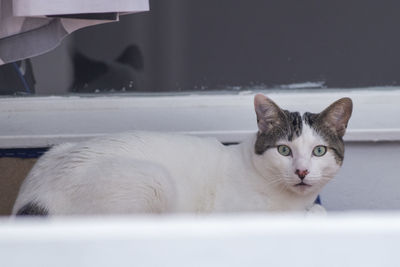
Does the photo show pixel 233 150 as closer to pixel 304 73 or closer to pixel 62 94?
pixel 304 73

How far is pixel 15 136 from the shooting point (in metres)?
2.50

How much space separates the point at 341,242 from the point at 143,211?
1246mm

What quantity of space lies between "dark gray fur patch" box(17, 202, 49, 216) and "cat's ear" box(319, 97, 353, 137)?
1039 mm

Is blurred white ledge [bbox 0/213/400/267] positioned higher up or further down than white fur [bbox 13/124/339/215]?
higher up

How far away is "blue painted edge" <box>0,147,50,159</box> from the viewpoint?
251 centimetres

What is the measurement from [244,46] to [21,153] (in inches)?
46.2

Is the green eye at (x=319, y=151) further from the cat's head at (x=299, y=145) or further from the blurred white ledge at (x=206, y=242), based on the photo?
the blurred white ledge at (x=206, y=242)

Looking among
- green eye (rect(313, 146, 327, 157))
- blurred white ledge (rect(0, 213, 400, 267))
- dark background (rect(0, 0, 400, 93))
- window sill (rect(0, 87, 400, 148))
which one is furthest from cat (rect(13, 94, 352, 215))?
blurred white ledge (rect(0, 213, 400, 267))

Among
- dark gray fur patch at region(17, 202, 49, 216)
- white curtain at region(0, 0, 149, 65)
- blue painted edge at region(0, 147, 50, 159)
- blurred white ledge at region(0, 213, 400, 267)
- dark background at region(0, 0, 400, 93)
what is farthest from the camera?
dark background at region(0, 0, 400, 93)

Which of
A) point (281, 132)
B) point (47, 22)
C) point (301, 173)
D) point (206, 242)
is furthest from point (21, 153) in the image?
point (206, 242)

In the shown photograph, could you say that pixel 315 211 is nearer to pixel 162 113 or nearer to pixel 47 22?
pixel 162 113

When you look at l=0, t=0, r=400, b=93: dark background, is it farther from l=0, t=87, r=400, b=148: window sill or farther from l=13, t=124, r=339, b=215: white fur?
l=13, t=124, r=339, b=215: white fur

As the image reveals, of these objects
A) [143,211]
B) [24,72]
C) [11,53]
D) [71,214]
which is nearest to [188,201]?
[143,211]

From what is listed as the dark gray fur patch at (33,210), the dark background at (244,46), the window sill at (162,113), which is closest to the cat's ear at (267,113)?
the window sill at (162,113)
